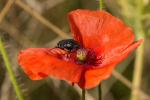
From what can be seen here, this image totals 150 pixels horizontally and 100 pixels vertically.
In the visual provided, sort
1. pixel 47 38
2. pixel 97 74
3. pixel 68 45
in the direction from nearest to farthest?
1. pixel 97 74
2. pixel 68 45
3. pixel 47 38

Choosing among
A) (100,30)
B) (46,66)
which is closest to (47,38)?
(100,30)

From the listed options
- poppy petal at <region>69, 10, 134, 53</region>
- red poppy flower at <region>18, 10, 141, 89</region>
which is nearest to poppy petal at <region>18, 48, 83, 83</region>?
red poppy flower at <region>18, 10, 141, 89</region>

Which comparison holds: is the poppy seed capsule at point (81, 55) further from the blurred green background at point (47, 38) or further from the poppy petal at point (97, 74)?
the blurred green background at point (47, 38)

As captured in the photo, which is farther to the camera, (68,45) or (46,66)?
(68,45)

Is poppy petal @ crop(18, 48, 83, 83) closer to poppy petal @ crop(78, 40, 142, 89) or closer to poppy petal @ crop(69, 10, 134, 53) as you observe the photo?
poppy petal @ crop(78, 40, 142, 89)

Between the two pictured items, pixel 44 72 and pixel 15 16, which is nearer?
pixel 44 72

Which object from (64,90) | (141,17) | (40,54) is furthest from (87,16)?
(64,90)

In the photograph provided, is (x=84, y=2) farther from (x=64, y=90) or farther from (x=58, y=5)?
(x=64, y=90)

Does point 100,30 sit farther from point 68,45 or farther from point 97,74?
point 97,74
